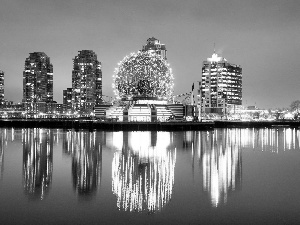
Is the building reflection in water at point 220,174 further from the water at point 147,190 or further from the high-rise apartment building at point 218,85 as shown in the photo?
the high-rise apartment building at point 218,85

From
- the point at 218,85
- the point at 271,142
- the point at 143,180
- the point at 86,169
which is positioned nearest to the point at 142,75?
the point at 271,142

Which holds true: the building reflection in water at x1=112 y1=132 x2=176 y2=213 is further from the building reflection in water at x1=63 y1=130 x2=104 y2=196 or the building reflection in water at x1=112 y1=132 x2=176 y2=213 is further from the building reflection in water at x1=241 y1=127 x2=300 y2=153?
the building reflection in water at x1=241 y1=127 x2=300 y2=153

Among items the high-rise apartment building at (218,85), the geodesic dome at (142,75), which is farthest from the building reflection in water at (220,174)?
the high-rise apartment building at (218,85)

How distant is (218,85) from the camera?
178125 mm

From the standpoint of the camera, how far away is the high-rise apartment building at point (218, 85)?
17538cm

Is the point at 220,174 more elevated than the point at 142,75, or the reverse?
the point at 142,75

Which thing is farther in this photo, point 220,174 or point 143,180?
point 220,174

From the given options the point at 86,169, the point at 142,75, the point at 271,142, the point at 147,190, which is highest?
the point at 142,75

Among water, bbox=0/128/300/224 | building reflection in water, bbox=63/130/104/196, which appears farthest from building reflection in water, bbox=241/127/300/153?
building reflection in water, bbox=63/130/104/196

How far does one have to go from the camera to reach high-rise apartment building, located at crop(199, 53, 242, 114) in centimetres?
17538

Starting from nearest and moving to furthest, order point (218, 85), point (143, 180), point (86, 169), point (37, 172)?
point (143, 180) < point (37, 172) < point (86, 169) < point (218, 85)

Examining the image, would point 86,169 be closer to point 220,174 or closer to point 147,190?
point 147,190

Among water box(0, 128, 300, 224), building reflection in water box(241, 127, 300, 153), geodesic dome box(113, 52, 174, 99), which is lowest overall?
water box(0, 128, 300, 224)

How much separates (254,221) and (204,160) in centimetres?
1382
